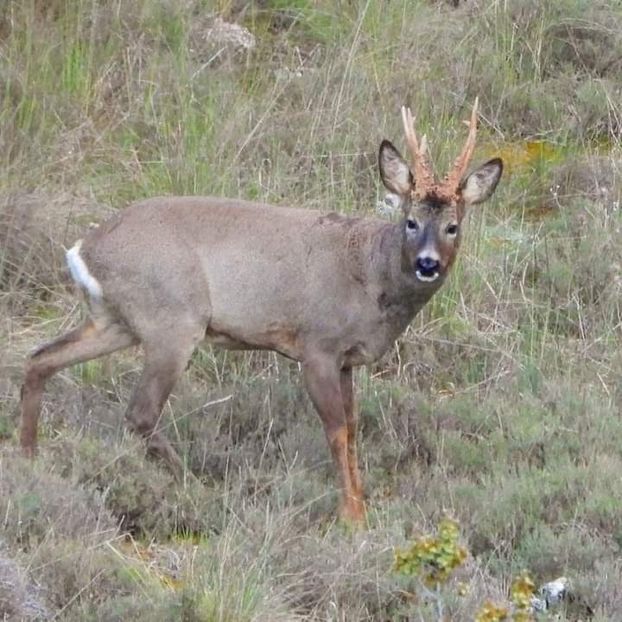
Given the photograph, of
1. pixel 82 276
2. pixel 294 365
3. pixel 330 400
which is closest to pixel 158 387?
pixel 82 276

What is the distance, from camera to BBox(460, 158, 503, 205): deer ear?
295 inches

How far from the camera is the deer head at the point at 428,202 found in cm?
720

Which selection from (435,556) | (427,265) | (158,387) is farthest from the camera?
(158,387)

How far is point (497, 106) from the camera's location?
1125 cm

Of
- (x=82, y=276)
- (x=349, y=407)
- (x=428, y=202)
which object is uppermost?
(x=428, y=202)

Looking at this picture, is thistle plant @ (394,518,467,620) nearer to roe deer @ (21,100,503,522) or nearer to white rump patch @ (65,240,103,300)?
roe deer @ (21,100,503,522)

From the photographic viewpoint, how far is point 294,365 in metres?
8.44

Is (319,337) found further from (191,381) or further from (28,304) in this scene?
(28,304)

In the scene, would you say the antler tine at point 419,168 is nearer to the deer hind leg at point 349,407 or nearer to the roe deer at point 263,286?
the roe deer at point 263,286

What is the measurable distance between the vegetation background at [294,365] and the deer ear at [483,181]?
3.42ft

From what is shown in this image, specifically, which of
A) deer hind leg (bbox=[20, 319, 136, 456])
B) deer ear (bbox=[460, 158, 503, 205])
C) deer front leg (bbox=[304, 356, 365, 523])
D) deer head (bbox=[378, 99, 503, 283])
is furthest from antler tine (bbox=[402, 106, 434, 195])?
deer hind leg (bbox=[20, 319, 136, 456])

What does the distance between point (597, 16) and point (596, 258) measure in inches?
Answer: 120

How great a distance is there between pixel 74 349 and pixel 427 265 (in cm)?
158

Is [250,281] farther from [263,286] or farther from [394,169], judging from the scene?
[394,169]
